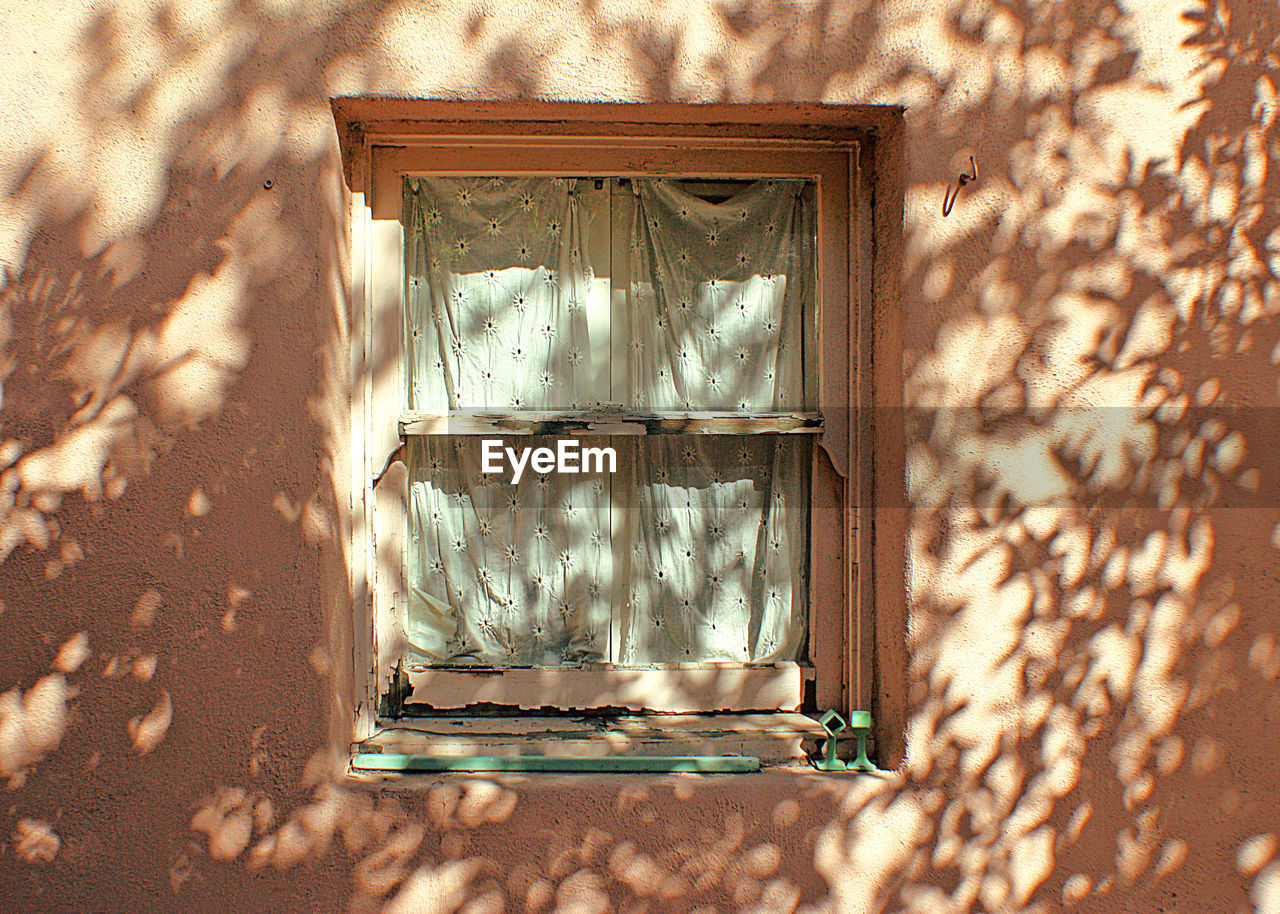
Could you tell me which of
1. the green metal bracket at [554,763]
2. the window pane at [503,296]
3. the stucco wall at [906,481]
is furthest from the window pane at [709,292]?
the green metal bracket at [554,763]

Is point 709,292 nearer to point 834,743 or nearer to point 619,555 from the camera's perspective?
point 619,555

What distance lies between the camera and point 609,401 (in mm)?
2645

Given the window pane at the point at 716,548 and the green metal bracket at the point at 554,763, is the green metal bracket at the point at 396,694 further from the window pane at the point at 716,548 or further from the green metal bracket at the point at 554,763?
the window pane at the point at 716,548

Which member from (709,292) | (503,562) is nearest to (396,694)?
(503,562)

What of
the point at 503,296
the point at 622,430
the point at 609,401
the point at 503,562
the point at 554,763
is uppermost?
the point at 503,296

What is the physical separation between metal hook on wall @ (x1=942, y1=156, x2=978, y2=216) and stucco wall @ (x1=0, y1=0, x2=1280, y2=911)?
0.07 ft

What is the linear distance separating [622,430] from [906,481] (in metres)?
0.95

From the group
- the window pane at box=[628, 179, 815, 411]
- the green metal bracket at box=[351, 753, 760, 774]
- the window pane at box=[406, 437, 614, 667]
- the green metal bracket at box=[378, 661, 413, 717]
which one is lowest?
the green metal bracket at box=[351, 753, 760, 774]

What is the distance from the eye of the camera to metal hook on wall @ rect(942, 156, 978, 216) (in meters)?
2.34

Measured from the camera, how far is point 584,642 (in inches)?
105

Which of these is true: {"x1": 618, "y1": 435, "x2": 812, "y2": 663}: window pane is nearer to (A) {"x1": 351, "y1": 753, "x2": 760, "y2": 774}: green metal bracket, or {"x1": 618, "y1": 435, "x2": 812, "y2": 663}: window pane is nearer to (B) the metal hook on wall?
(A) {"x1": 351, "y1": 753, "x2": 760, "y2": 774}: green metal bracket

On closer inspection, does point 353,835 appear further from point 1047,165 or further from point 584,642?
point 1047,165

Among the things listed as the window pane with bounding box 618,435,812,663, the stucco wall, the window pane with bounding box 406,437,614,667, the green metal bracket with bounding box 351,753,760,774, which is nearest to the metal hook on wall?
the stucco wall

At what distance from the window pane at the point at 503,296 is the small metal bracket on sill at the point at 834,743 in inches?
54.6
